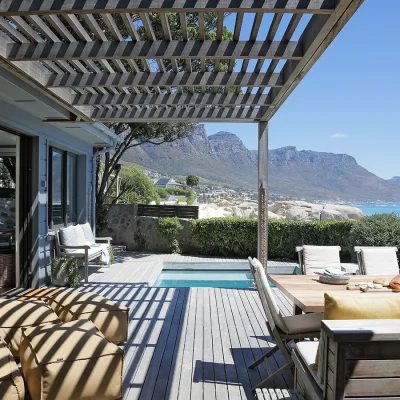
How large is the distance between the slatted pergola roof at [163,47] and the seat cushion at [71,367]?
7.30ft

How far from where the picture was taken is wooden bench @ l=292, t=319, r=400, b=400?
6.12 ft

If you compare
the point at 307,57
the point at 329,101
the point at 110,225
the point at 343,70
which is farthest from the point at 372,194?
the point at 307,57

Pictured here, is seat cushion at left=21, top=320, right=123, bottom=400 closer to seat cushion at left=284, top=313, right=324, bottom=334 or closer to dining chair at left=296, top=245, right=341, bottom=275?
seat cushion at left=284, top=313, right=324, bottom=334

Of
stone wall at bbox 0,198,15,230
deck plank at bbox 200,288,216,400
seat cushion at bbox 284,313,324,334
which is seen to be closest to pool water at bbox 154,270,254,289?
stone wall at bbox 0,198,15,230

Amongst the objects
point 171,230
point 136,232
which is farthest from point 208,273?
point 136,232

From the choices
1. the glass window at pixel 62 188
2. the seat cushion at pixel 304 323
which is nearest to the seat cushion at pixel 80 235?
the glass window at pixel 62 188

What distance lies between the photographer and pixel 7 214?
686 centimetres

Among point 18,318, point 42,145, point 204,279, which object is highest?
point 42,145

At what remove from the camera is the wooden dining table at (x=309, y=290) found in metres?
2.94

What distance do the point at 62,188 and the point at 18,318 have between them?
4.85 metres

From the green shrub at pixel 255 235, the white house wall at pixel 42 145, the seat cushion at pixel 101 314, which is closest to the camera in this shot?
the seat cushion at pixel 101 314

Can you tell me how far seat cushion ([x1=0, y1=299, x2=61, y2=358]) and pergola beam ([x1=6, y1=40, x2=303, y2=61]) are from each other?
217 centimetres

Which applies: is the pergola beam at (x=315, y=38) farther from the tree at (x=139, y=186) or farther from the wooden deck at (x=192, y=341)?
the tree at (x=139, y=186)

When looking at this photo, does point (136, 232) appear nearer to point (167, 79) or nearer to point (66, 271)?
point (66, 271)
